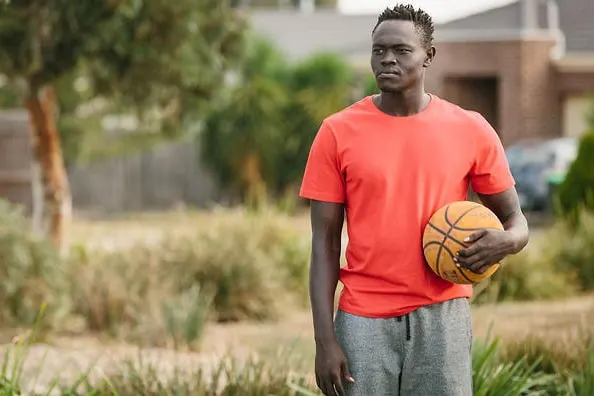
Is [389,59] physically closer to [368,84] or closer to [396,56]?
[396,56]

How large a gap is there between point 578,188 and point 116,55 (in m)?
6.20

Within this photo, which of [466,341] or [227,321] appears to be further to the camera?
[227,321]

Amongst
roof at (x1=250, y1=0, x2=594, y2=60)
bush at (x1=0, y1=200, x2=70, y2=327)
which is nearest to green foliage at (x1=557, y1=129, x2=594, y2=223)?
bush at (x1=0, y1=200, x2=70, y2=327)

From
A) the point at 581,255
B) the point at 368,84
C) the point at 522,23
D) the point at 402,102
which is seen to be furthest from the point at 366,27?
the point at 402,102

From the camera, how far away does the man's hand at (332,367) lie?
4312mm

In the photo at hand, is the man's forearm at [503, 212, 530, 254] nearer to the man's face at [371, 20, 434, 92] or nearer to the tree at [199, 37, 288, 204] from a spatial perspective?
the man's face at [371, 20, 434, 92]

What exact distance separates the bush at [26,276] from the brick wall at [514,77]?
2462 centimetres

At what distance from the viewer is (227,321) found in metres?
12.0

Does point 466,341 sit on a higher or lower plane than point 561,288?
higher

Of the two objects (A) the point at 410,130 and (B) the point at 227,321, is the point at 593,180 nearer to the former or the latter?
(B) the point at 227,321

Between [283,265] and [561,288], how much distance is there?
2783mm

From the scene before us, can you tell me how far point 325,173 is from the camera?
14.4 ft

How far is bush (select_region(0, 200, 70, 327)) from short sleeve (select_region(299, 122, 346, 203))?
6.26m

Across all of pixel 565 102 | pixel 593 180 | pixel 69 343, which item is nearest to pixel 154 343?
pixel 69 343
